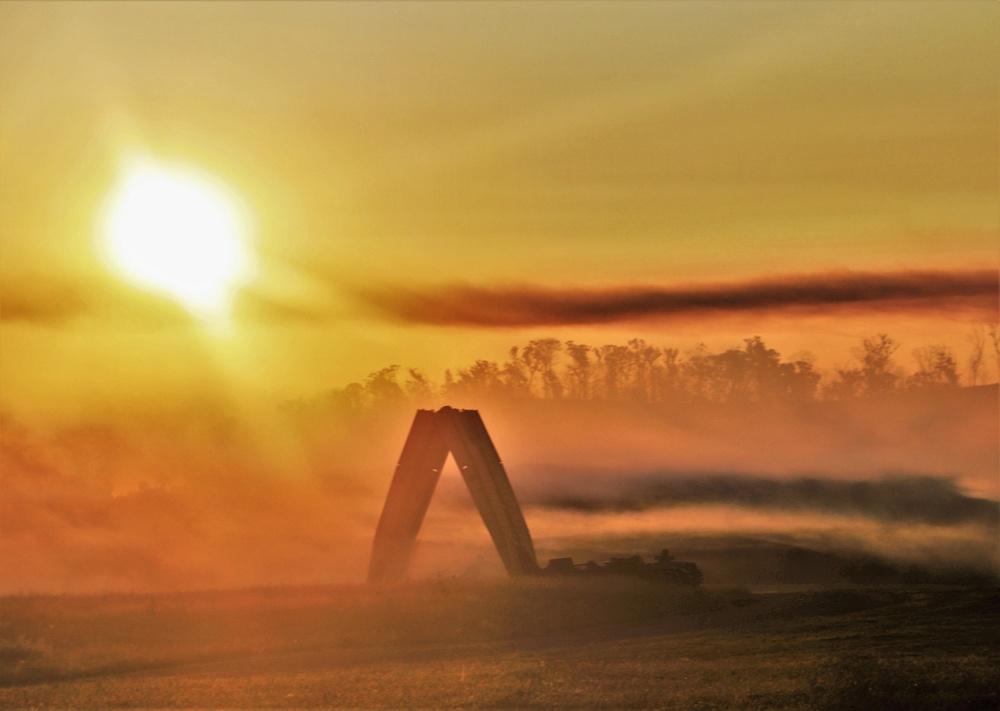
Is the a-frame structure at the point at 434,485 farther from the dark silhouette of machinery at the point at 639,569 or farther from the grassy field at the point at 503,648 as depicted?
the grassy field at the point at 503,648

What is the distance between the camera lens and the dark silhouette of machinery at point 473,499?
60.6m

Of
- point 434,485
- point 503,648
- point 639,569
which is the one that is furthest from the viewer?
point 434,485

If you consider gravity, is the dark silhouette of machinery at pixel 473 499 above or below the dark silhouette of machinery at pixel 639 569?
above

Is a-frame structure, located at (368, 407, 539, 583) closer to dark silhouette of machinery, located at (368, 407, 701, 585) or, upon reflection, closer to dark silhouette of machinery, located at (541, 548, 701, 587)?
dark silhouette of machinery, located at (368, 407, 701, 585)

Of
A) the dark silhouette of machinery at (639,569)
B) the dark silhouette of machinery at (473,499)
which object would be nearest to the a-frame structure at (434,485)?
the dark silhouette of machinery at (473,499)

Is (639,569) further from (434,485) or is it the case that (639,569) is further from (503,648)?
(503,648)

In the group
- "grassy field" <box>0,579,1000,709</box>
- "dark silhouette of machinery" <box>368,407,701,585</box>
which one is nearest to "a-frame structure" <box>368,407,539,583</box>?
"dark silhouette of machinery" <box>368,407,701,585</box>

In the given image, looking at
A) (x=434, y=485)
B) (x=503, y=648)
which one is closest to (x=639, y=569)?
(x=434, y=485)

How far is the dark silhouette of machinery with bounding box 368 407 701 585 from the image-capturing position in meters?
60.6

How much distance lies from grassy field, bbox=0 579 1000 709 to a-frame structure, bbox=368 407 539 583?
4052mm

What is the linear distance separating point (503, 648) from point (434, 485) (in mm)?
13087

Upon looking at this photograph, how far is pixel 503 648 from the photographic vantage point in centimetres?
5100

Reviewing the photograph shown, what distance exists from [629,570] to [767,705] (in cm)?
1805

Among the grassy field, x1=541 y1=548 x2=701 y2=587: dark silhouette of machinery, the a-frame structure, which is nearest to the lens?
the grassy field
